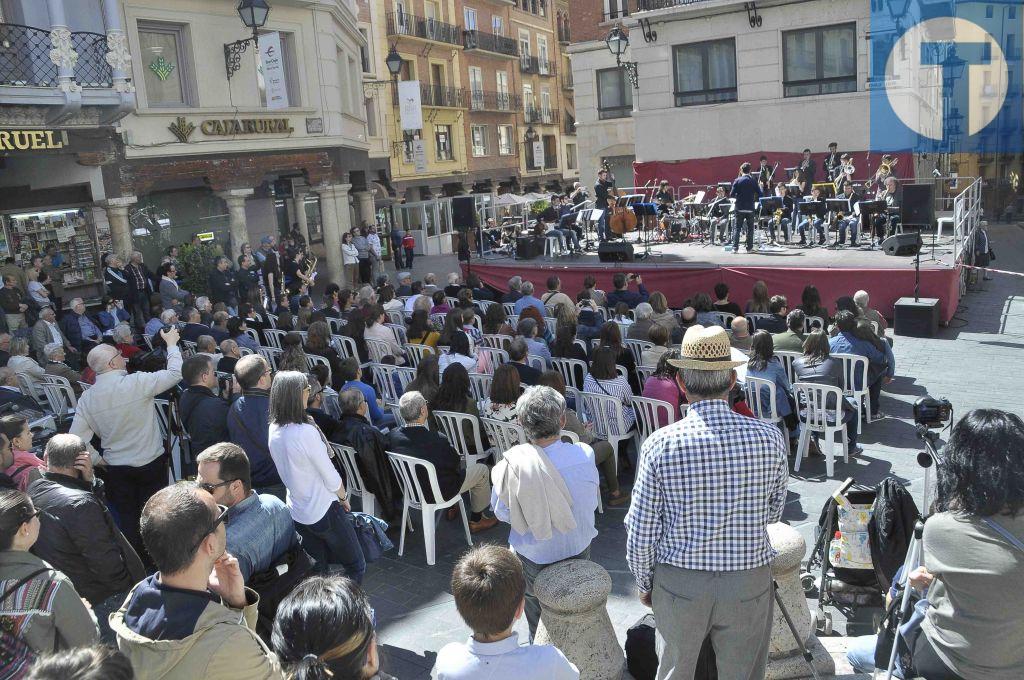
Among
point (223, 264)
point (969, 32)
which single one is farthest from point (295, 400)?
point (969, 32)

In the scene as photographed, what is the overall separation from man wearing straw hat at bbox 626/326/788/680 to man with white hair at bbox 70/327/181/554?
389 centimetres

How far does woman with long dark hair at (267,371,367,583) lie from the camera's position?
179 inches

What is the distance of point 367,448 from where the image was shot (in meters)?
5.93

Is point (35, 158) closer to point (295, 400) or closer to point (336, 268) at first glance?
point (336, 268)

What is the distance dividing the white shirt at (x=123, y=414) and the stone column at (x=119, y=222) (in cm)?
1133

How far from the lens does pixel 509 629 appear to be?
8.70 ft

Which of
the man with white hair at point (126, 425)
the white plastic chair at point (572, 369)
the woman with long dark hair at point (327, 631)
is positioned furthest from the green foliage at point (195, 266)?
the woman with long dark hair at point (327, 631)

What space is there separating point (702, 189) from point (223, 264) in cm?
1423

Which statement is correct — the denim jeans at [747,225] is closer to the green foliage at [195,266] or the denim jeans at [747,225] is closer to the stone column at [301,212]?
the green foliage at [195,266]

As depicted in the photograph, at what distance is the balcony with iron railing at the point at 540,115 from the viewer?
4319 cm

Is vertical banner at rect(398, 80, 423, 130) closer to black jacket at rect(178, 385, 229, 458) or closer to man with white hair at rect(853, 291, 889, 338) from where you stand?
man with white hair at rect(853, 291, 889, 338)

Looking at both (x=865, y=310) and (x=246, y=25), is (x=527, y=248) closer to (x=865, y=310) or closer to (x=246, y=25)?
(x=246, y=25)

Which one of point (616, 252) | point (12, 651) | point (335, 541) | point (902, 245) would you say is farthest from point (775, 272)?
point (12, 651)

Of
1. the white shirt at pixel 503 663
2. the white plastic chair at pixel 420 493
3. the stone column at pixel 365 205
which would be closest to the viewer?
the white shirt at pixel 503 663
